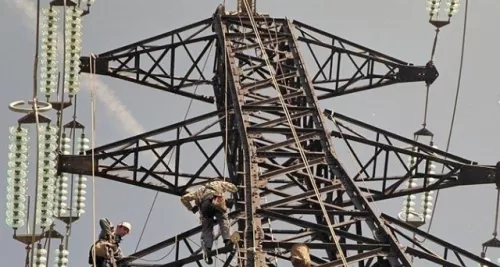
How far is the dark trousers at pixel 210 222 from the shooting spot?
20.6m

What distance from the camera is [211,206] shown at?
68.0ft

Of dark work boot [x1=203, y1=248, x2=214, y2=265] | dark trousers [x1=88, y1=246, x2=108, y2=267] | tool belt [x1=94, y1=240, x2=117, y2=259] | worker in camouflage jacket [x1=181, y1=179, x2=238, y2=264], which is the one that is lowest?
dark work boot [x1=203, y1=248, x2=214, y2=265]

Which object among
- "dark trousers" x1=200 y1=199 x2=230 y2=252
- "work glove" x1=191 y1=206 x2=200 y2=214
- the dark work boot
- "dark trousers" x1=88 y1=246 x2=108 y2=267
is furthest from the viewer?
"dark trousers" x1=88 y1=246 x2=108 y2=267

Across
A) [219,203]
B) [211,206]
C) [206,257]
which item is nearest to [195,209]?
[211,206]

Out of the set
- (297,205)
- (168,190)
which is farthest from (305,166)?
(168,190)

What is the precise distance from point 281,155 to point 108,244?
3985mm

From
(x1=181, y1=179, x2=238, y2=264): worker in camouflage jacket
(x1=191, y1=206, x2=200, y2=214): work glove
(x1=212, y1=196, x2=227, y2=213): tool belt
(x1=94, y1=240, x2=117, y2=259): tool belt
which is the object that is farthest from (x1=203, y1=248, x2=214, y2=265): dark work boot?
(x1=94, y1=240, x2=117, y2=259): tool belt

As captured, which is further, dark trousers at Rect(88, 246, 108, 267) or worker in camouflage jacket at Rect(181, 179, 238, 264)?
dark trousers at Rect(88, 246, 108, 267)

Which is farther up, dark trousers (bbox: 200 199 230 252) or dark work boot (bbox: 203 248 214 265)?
dark trousers (bbox: 200 199 230 252)

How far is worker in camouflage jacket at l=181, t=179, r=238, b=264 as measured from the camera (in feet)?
67.8

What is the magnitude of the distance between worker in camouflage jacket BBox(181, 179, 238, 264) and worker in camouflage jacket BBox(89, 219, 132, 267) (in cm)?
120

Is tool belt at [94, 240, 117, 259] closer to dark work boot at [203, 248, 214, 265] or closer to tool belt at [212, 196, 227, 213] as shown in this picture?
dark work boot at [203, 248, 214, 265]

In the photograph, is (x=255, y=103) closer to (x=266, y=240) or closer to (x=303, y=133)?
(x=303, y=133)

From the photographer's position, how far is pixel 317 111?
25.2 m
